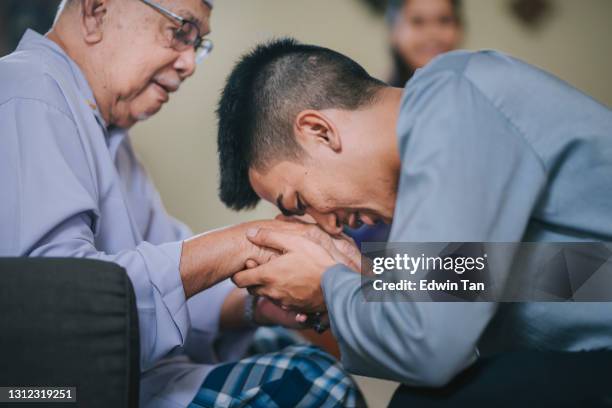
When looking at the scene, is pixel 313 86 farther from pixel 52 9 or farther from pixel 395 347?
pixel 52 9

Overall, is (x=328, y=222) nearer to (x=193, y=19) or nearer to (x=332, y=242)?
(x=332, y=242)

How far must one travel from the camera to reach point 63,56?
1.24m

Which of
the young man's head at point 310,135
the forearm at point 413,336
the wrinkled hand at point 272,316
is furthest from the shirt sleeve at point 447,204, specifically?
the wrinkled hand at point 272,316

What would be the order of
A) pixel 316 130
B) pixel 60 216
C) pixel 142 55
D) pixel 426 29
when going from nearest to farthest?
pixel 60 216 < pixel 316 130 < pixel 142 55 < pixel 426 29

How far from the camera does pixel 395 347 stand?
2.50ft

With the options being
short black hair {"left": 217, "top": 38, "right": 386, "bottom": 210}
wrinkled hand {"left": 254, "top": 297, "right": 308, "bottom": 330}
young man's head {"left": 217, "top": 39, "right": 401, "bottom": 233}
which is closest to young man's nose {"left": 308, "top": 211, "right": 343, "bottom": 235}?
young man's head {"left": 217, "top": 39, "right": 401, "bottom": 233}

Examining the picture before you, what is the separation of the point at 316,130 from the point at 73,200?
43 centimetres

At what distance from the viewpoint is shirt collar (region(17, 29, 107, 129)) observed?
1.23 meters

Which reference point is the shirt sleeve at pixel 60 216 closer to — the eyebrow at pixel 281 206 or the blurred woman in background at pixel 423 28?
the eyebrow at pixel 281 206

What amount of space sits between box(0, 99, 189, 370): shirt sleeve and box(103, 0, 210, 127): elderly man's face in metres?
0.25

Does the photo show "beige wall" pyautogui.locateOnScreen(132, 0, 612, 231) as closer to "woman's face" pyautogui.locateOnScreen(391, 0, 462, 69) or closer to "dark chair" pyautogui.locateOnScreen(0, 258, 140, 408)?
"woman's face" pyautogui.locateOnScreen(391, 0, 462, 69)

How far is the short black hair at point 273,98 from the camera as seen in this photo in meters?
1.08

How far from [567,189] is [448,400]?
359 millimetres

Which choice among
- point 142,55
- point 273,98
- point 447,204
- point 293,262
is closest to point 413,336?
point 447,204
